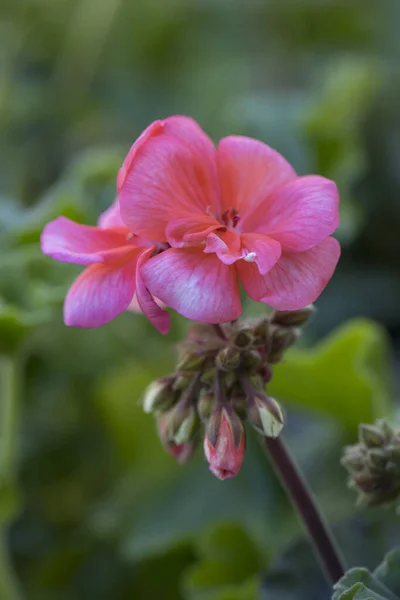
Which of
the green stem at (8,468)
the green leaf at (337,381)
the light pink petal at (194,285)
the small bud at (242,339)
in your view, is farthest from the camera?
the green leaf at (337,381)

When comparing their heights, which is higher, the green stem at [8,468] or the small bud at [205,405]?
the small bud at [205,405]

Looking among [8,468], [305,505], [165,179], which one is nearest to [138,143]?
[165,179]

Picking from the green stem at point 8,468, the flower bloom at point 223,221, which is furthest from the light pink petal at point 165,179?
the green stem at point 8,468

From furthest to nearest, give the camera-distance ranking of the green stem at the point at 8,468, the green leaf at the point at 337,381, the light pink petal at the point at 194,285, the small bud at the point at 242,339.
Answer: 1. the green leaf at the point at 337,381
2. the green stem at the point at 8,468
3. the small bud at the point at 242,339
4. the light pink petal at the point at 194,285

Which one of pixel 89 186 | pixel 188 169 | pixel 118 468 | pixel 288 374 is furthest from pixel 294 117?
pixel 188 169

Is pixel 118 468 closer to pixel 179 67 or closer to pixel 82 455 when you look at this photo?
pixel 82 455

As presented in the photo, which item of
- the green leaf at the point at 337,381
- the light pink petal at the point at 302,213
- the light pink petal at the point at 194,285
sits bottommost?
the green leaf at the point at 337,381

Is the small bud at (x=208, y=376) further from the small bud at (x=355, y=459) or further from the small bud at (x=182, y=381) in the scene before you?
the small bud at (x=355, y=459)
